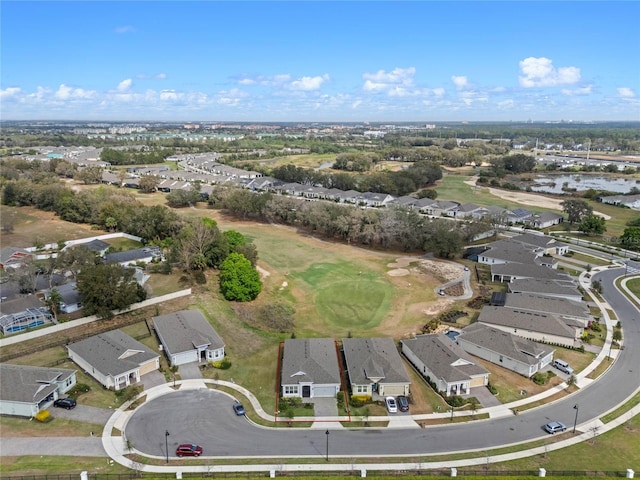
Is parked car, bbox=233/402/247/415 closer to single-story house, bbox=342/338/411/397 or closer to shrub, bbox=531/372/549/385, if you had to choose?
single-story house, bbox=342/338/411/397

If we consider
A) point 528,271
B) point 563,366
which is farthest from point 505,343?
point 528,271

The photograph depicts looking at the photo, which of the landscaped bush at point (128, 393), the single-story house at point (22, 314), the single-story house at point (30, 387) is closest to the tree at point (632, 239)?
the landscaped bush at point (128, 393)

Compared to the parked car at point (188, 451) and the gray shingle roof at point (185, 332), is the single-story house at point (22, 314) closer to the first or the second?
the gray shingle roof at point (185, 332)

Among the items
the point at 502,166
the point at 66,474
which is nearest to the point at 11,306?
the point at 66,474

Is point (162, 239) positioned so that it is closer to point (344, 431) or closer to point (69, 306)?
point (69, 306)

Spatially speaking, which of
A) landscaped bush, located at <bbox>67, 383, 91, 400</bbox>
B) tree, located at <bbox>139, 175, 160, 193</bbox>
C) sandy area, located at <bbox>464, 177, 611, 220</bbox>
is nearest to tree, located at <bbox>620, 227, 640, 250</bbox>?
sandy area, located at <bbox>464, 177, 611, 220</bbox>
